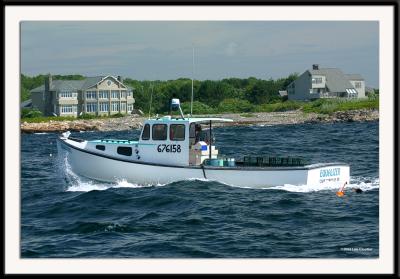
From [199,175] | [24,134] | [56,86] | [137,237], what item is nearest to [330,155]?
[199,175]

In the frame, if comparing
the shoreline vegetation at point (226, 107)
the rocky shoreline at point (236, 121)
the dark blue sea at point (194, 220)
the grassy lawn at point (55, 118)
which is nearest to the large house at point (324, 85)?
the shoreline vegetation at point (226, 107)

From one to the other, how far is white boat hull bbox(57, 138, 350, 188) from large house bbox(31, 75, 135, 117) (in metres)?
74.1

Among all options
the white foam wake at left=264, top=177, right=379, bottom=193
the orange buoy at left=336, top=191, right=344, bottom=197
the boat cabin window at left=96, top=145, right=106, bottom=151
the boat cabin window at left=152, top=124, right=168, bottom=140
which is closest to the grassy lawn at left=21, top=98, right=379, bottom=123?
the white foam wake at left=264, top=177, right=379, bottom=193

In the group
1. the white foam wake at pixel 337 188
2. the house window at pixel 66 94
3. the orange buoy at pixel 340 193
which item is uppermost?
the house window at pixel 66 94

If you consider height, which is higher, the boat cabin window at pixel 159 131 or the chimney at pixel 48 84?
the chimney at pixel 48 84

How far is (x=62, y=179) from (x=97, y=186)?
2135mm

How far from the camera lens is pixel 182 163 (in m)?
26.2

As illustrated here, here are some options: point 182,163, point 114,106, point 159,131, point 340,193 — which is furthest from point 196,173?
point 114,106

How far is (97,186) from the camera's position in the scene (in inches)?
1072

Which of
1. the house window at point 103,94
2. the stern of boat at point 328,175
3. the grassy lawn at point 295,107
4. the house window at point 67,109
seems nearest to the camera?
the stern of boat at point 328,175

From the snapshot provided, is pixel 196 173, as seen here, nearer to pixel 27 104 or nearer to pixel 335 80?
pixel 27 104

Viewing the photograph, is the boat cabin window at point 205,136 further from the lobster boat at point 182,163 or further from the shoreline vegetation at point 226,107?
the shoreline vegetation at point 226,107

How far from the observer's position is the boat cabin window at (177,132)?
26.3 meters

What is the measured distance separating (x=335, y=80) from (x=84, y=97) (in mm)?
35865
